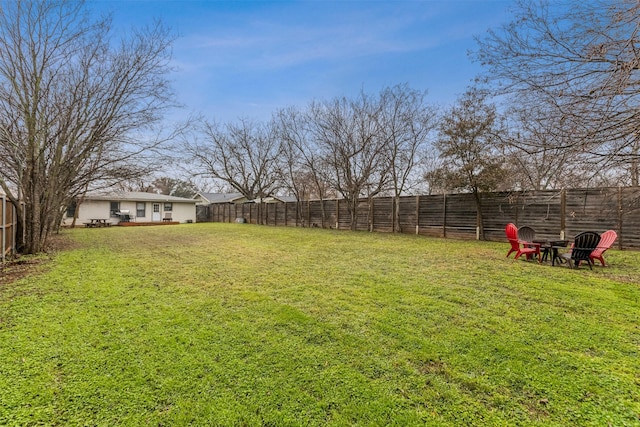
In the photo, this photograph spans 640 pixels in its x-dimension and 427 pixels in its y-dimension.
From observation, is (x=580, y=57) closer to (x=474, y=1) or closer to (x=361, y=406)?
(x=474, y=1)

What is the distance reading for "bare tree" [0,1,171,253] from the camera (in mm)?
6617

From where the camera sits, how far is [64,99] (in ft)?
24.0

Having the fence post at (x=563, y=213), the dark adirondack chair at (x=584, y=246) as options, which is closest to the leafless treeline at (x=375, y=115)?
the fence post at (x=563, y=213)

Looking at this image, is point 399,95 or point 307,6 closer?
point 307,6

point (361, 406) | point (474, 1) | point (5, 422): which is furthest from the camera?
point (474, 1)

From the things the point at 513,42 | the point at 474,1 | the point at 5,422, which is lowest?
the point at 5,422

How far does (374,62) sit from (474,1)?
24.4ft

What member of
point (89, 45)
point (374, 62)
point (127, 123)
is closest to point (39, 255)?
point (127, 123)

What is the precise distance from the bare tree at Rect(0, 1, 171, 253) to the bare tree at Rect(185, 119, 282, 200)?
15084 millimetres

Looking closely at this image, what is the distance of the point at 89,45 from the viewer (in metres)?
7.42

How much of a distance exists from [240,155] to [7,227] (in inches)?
830

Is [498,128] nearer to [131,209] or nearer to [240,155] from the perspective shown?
[240,155]

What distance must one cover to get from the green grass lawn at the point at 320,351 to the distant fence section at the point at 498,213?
2.75m

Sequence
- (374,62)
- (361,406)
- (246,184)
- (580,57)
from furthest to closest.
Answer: (246,184) → (374,62) → (580,57) → (361,406)
